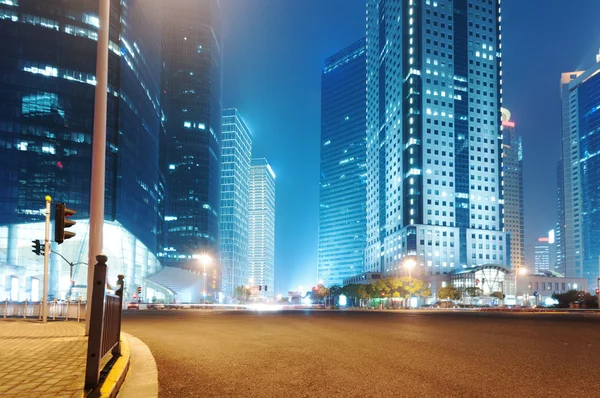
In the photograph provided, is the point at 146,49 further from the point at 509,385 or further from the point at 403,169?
the point at 509,385

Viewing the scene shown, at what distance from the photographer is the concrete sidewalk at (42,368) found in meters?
6.02

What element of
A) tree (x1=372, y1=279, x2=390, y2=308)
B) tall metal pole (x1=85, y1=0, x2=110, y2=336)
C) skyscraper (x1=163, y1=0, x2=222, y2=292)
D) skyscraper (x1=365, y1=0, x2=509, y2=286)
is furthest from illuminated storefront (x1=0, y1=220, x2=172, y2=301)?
skyscraper (x1=365, y1=0, x2=509, y2=286)

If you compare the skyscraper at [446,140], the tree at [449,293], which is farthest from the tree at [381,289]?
the skyscraper at [446,140]

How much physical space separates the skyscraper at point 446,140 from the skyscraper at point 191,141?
65638 mm

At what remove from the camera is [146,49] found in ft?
343

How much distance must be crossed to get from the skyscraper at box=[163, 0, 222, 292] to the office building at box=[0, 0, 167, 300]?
255 feet

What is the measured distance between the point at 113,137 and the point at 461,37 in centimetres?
12383

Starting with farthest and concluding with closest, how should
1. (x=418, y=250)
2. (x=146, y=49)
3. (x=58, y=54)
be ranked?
1. (x=418, y=250)
2. (x=146, y=49)
3. (x=58, y=54)

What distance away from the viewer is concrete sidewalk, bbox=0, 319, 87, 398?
602 centimetres

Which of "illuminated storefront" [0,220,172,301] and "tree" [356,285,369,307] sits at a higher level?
"illuminated storefront" [0,220,172,301]

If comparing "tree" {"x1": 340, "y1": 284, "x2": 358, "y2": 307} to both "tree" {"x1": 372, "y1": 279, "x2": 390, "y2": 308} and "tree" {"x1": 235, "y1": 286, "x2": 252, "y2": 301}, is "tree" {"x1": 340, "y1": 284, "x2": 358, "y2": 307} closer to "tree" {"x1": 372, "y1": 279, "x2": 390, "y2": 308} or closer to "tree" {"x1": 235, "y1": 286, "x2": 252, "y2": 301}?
"tree" {"x1": 372, "y1": 279, "x2": 390, "y2": 308}

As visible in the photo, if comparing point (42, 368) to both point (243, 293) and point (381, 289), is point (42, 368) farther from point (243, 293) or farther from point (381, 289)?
point (243, 293)

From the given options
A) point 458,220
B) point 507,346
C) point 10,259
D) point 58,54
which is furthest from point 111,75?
point 458,220

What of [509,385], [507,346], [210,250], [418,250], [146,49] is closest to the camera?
[509,385]
